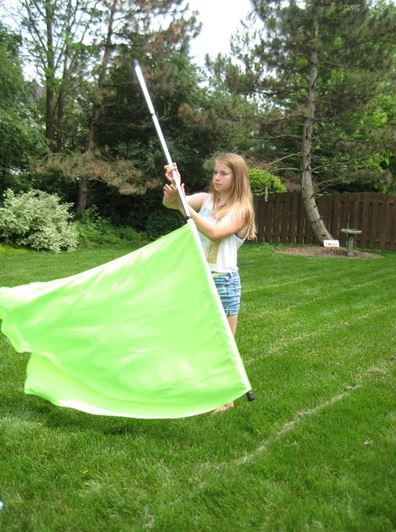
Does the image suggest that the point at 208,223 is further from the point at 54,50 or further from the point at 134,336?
the point at 54,50

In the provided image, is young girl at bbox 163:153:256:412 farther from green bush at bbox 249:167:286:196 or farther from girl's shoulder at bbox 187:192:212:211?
green bush at bbox 249:167:286:196

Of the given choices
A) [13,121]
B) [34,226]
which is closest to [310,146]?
[34,226]

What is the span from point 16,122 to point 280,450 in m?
14.9

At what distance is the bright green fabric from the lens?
2.98 m

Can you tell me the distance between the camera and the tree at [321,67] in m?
Result: 13.3

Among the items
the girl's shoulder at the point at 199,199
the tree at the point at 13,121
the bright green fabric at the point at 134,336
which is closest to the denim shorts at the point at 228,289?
the bright green fabric at the point at 134,336

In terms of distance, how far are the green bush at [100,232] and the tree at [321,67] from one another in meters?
5.98

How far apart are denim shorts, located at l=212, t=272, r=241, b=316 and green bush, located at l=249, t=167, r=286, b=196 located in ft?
46.6

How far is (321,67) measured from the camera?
14.7m

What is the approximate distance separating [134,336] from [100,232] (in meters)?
14.4

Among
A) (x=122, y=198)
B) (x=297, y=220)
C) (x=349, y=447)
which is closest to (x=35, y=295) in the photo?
(x=349, y=447)

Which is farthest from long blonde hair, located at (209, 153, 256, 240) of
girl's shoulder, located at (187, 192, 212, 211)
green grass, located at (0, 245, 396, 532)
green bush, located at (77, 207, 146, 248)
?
green bush, located at (77, 207, 146, 248)

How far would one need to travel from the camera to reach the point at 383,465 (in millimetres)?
2924

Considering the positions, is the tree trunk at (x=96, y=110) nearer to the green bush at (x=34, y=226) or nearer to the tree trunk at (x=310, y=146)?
the green bush at (x=34, y=226)
